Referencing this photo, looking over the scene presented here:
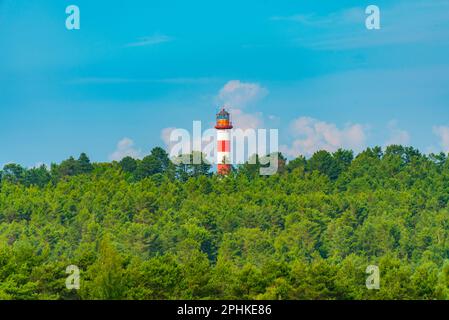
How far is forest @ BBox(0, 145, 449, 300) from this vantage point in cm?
3822

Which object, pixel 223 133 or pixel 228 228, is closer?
pixel 228 228

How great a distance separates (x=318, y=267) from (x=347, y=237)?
2356 cm

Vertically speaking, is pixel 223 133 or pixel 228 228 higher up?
pixel 223 133

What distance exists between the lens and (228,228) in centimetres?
6309

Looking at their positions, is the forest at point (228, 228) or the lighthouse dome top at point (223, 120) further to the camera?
the lighthouse dome top at point (223, 120)

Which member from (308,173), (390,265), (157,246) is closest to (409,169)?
(308,173)

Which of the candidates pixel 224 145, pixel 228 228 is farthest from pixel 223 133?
pixel 228 228

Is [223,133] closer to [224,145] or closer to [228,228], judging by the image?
[224,145]

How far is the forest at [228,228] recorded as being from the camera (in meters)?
38.2

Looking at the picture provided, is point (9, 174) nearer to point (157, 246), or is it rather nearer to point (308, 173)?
point (308, 173)

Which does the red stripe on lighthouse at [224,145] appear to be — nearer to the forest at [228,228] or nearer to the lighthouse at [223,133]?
the lighthouse at [223,133]

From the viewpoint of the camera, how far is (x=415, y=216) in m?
67.4

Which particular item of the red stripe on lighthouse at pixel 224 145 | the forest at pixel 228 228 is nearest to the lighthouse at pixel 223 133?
the red stripe on lighthouse at pixel 224 145

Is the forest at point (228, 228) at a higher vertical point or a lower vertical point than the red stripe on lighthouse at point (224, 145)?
lower
